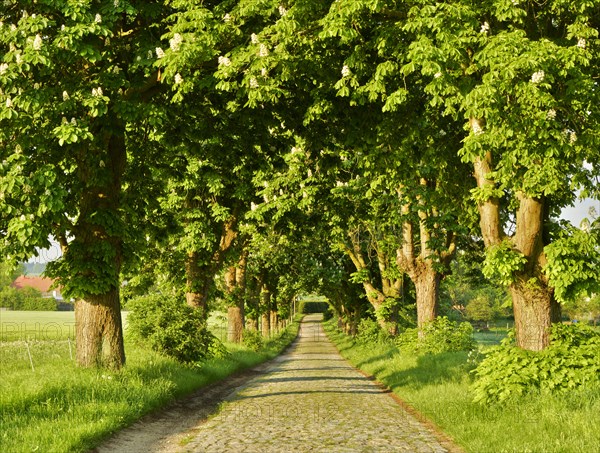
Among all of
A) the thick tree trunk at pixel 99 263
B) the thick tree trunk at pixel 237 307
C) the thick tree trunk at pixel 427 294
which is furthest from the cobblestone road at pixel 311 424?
the thick tree trunk at pixel 237 307

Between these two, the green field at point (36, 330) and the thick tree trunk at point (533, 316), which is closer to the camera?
the thick tree trunk at point (533, 316)

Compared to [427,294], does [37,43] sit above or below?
above

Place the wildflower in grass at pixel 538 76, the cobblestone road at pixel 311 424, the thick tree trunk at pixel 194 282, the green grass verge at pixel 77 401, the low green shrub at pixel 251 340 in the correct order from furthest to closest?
the low green shrub at pixel 251 340, the thick tree trunk at pixel 194 282, the cobblestone road at pixel 311 424, the wildflower in grass at pixel 538 76, the green grass verge at pixel 77 401

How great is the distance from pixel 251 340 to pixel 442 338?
52.1 feet

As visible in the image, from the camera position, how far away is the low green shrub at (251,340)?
36.0m

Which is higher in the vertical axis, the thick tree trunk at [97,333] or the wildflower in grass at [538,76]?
the wildflower in grass at [538,76]

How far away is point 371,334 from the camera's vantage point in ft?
120

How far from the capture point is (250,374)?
24.6 meters

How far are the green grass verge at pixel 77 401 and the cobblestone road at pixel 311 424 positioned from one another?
132 cm

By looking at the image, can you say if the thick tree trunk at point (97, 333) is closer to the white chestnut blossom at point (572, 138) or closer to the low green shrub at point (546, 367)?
the low green shrub at point (546, 367)

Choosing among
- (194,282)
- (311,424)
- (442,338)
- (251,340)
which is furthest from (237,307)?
(311,424)

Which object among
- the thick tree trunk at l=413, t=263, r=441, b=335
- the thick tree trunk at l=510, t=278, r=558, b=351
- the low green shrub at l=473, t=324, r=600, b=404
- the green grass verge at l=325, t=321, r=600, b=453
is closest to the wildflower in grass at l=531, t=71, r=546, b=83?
the thick tree trunk at l=510, t=278, r=558, b=351

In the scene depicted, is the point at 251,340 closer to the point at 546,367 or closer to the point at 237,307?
the point at 237,307

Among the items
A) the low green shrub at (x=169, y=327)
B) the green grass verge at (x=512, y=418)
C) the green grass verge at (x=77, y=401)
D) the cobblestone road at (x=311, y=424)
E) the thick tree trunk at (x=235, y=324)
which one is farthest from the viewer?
the thick tree trunk at (x=235, y=324)
